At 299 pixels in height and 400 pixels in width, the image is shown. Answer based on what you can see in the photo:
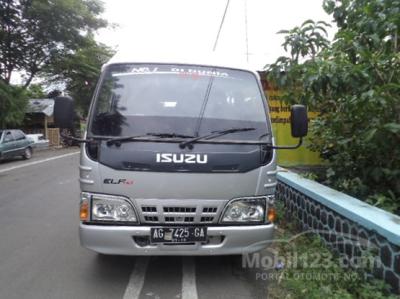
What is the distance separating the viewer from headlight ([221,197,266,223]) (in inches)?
144

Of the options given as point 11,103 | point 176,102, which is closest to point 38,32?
point 11,103

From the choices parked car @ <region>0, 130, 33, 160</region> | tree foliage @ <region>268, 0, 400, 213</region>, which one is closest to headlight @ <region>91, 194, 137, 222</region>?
tree foliage @ <region>268, 0, 400, 213</region>

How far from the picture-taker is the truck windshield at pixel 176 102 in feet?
12.5

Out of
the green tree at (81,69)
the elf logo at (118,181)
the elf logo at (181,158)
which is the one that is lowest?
the elf logo at (118,181)

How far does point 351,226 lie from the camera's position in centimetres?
389

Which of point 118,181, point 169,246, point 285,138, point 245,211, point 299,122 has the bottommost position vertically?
point 169,246

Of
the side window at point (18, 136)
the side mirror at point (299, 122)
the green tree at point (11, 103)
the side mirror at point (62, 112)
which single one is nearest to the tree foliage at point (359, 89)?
the side mirror at point (299, 122)

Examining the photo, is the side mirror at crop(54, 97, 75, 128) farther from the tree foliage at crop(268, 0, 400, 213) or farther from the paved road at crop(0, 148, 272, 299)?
the tree foliage at crop(268, 0, 400, 213)

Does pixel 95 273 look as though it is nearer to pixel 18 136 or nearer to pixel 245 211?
pixel 245 211

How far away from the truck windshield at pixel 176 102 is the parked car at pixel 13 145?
14831mm

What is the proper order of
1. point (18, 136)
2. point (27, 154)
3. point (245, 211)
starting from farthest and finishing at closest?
point (27, 154), point (18, 136), point (245, 211)

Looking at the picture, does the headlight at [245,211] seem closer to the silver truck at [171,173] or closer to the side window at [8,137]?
the silver truck at [171,173]

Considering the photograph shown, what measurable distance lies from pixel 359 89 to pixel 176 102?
2.46 metres

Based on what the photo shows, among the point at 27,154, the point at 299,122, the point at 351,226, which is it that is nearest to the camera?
the point at 351,226
